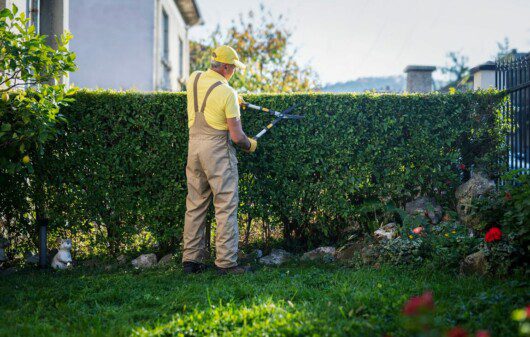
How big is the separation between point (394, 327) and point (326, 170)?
3.12 metres

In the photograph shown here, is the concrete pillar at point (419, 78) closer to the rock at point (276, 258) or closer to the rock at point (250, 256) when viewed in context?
the rock at point (276, 258)

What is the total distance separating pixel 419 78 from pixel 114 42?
7.52 metres

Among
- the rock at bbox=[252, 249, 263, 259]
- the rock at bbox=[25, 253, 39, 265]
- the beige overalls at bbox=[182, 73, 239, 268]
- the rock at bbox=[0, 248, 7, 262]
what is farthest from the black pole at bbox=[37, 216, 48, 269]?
the rock at bbox=[252, 249, 263, 259]

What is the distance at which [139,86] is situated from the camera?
1337 cm

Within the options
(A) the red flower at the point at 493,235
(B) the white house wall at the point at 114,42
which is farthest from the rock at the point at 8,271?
(B) the white house wall at the point at 114,42

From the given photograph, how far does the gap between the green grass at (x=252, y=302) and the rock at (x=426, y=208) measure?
129 centimetres

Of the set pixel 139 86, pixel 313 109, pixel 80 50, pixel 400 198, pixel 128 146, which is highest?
pixel 80 50

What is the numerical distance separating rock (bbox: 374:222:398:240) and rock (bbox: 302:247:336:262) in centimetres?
57

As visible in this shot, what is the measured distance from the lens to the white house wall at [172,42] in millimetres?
13570

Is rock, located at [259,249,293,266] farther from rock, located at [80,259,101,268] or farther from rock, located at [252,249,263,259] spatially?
rock, located at [80,259,101,268]

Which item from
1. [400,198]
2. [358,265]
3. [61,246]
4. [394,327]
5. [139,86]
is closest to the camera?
[394,327]

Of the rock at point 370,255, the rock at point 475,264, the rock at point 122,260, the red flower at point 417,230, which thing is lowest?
the rock at point 122,260

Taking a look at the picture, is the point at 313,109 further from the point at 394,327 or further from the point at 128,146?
the point at 394,327

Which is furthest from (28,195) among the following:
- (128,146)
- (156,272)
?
(156,272)
